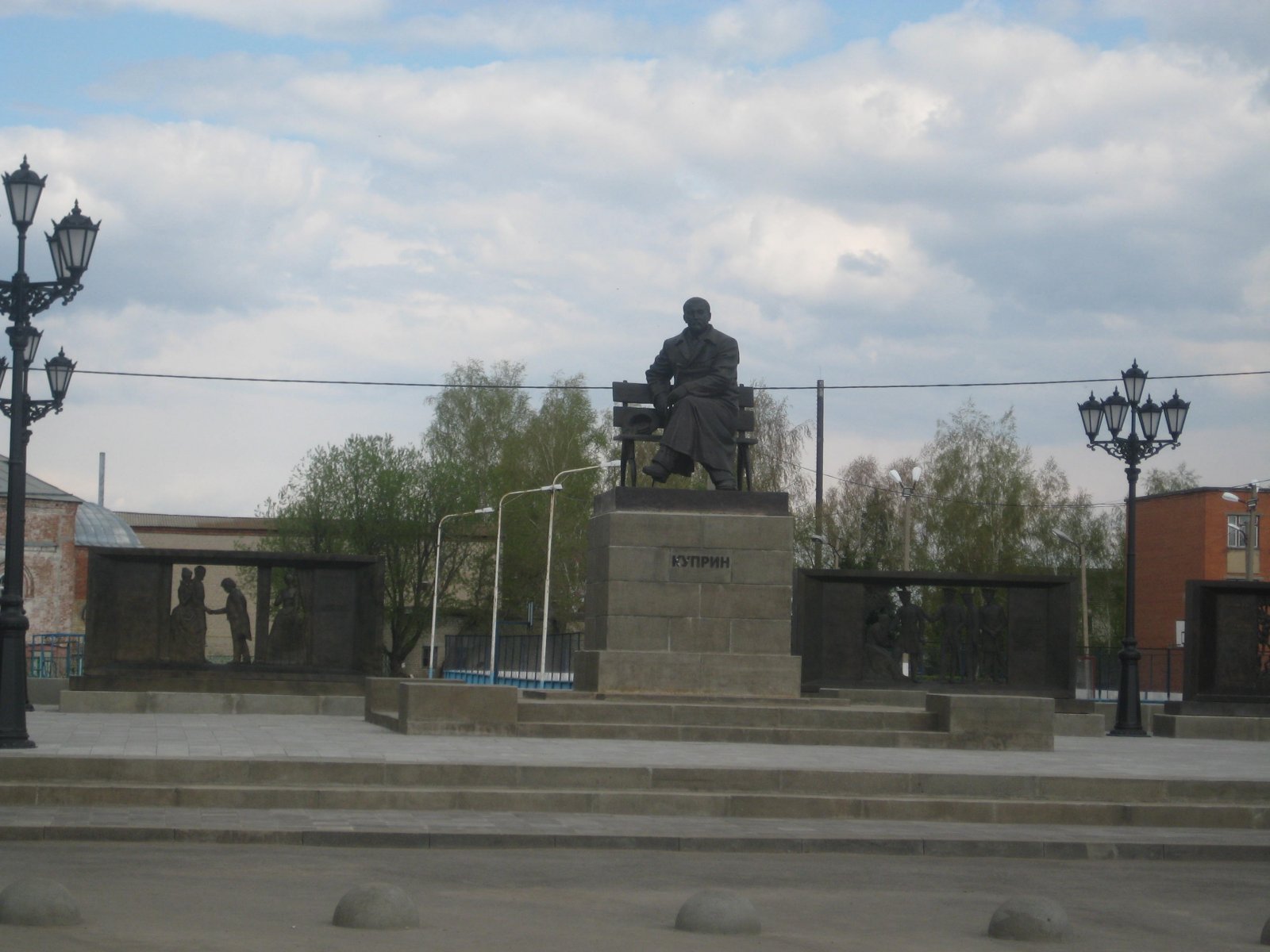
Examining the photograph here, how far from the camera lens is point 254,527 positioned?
8950 cm

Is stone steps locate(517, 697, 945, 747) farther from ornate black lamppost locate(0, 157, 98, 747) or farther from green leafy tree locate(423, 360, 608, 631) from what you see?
green leafy tree locate(423, 360, 608, 631)

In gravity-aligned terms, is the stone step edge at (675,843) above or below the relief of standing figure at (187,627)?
below

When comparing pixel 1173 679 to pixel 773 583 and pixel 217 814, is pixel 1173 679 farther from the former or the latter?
pixel 217 814

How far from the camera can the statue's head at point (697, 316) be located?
747 inches

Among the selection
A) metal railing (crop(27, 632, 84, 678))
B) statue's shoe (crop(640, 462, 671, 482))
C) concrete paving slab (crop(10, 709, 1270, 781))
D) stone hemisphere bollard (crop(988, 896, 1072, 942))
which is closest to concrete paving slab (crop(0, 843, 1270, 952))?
stone hemisphere bollard (crop(988, 896, 1072, 942))

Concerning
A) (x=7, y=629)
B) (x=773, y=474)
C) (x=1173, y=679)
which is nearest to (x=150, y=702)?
(x=7, y=629)

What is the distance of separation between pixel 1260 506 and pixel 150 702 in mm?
48668

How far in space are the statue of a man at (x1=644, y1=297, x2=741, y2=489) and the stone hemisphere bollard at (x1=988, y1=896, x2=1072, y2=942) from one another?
438 inches

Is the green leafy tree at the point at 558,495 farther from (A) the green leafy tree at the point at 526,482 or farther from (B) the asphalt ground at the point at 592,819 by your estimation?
(B) the asphalt ground at the point at 592,819

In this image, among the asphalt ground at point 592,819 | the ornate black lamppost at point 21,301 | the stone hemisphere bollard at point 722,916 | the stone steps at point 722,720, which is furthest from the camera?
the stone steps at point 722,720

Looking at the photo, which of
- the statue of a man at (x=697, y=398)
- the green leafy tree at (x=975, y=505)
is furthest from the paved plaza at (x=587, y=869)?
the green leafy tree at (x=975, y=505)

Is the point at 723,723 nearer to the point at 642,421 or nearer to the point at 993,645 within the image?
the point at 642,421

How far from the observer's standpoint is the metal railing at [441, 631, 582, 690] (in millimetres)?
34125

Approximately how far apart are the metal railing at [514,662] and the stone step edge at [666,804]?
46.3 ft
